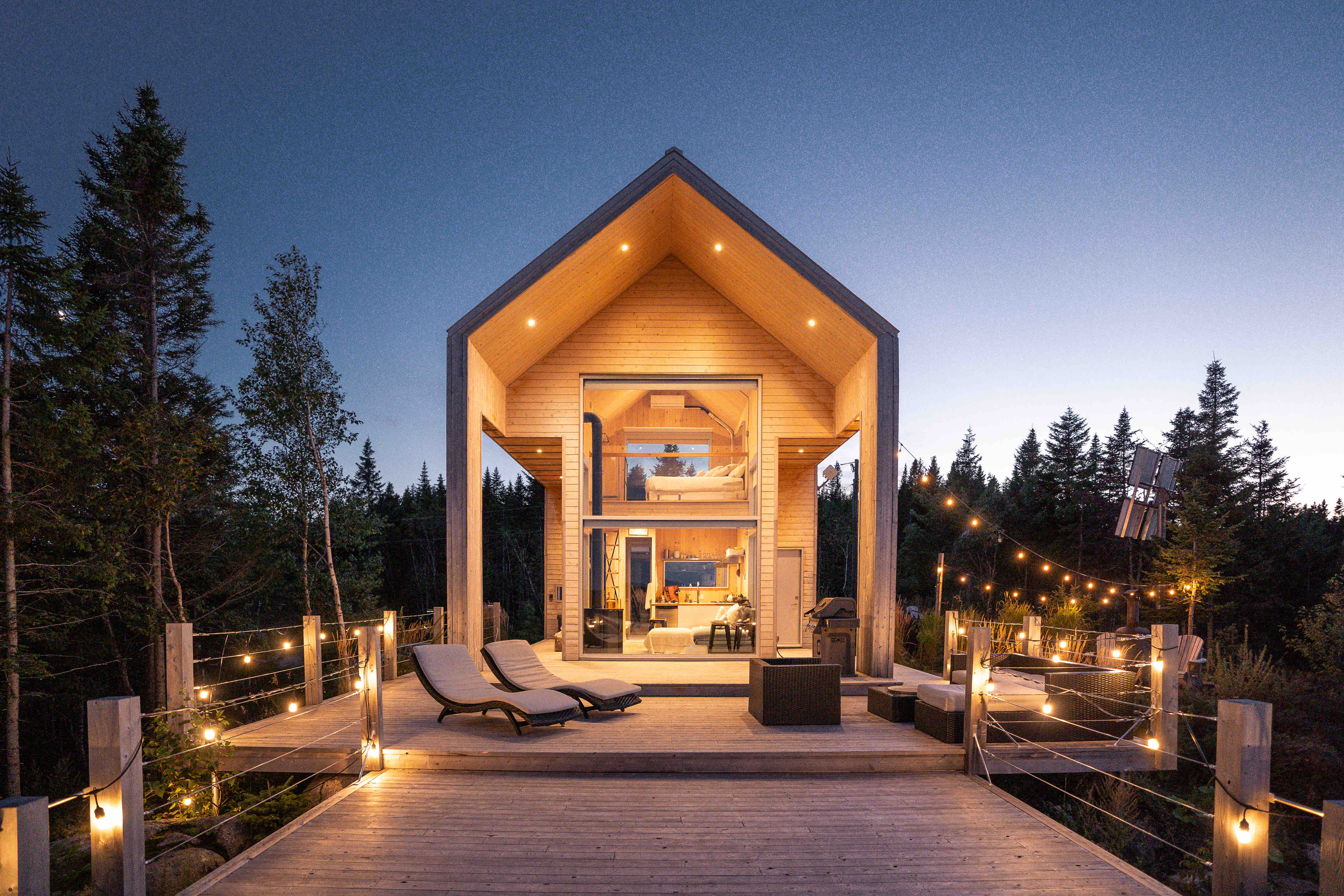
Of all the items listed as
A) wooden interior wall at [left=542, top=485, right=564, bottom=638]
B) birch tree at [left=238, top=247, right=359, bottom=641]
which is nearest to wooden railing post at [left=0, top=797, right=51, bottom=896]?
birch tree at [left=238, top=247, right=359, bottom=641]

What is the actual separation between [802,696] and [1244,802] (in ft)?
12.4

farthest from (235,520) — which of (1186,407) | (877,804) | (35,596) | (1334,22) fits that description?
(1186,407)

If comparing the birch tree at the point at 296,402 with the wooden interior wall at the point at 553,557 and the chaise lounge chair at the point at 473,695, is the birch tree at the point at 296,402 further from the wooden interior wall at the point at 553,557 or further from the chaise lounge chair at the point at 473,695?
the chaise lounge chair at the point at 473,695

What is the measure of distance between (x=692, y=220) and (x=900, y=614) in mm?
9862

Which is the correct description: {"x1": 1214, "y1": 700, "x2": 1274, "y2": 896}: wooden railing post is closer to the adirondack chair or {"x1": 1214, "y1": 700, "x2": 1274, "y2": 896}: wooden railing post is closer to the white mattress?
the white mattress

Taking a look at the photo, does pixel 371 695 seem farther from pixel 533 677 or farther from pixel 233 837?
pixel 533 677

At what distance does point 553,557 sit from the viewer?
14.5m

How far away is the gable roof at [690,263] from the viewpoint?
343 inches

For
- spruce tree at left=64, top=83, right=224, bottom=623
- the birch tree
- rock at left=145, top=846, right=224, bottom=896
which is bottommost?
rock at left=145, top=846, right=224, bottom=896

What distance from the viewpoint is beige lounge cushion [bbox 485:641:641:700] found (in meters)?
6.75

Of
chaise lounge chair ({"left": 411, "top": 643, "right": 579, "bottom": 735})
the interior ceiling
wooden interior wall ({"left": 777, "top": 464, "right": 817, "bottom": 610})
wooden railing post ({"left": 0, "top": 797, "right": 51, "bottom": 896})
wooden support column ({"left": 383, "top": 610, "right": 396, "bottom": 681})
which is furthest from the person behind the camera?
wooden interior wall ({"left": 777, "top": 464, "right": 817, "bottom": 610})

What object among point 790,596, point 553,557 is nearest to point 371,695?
point 790,596

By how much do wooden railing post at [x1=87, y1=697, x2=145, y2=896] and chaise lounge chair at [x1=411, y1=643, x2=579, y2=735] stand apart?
10.3 feet

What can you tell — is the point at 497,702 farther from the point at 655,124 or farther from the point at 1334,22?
the point at 655,124
